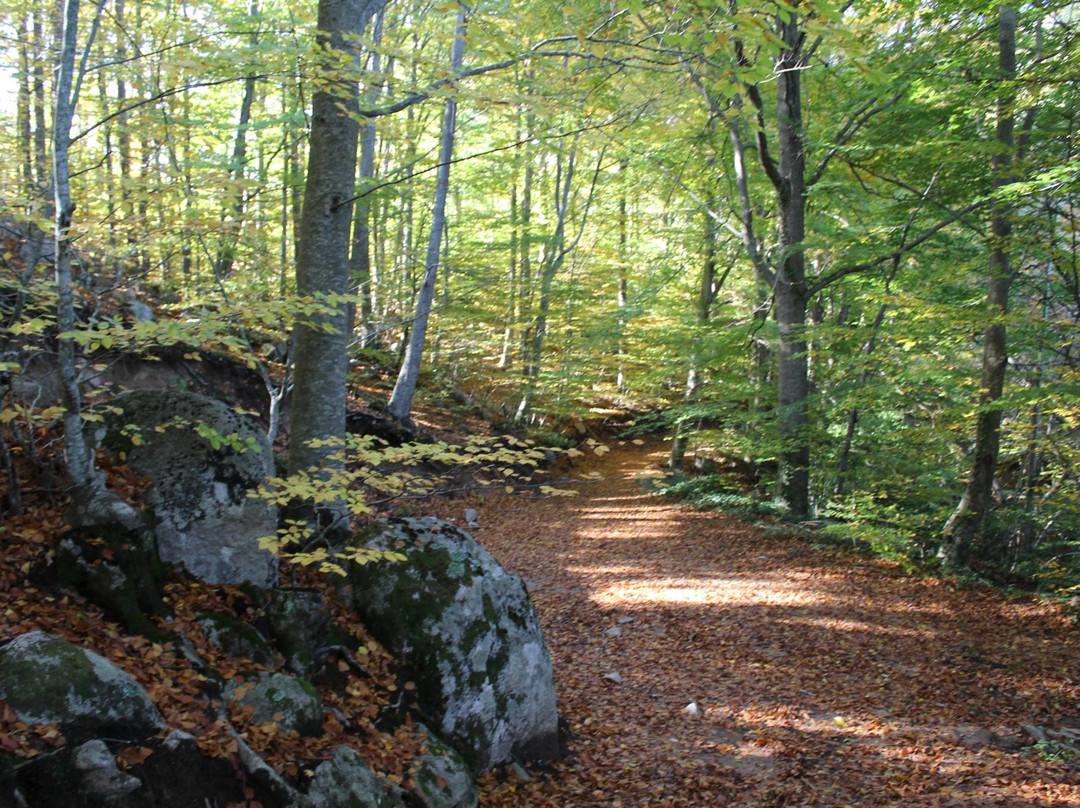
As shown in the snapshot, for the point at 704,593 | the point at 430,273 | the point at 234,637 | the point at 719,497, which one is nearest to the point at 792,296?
the point at 719,497

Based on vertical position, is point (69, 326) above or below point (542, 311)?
→ below

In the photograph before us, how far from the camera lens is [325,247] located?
5305mm

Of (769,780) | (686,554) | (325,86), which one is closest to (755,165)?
(686,554)

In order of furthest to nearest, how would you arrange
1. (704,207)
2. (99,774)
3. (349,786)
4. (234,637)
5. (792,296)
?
(704,207) < (792,296) < (234,637) < (349,786) < (99,774)

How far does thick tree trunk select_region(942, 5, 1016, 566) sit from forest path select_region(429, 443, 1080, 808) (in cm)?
95

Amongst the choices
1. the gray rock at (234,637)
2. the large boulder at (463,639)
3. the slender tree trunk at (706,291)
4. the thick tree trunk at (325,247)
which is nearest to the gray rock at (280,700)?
the gray rock at (234,637)

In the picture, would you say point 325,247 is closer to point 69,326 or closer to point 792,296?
point 69,326

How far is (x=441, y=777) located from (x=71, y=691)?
215 centimetres

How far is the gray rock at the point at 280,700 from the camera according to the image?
3.50m

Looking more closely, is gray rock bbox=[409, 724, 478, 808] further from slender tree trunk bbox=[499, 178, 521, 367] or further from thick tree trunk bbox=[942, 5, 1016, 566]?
slender tree trunk bbox=[499, 178, 521, 367]

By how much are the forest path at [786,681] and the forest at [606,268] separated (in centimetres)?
46

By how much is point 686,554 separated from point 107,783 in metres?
8.60

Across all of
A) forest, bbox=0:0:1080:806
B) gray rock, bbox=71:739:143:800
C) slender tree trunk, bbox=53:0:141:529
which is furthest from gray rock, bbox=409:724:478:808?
slender tree trunk, bbox=53:0:141:529

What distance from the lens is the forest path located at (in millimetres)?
4648
